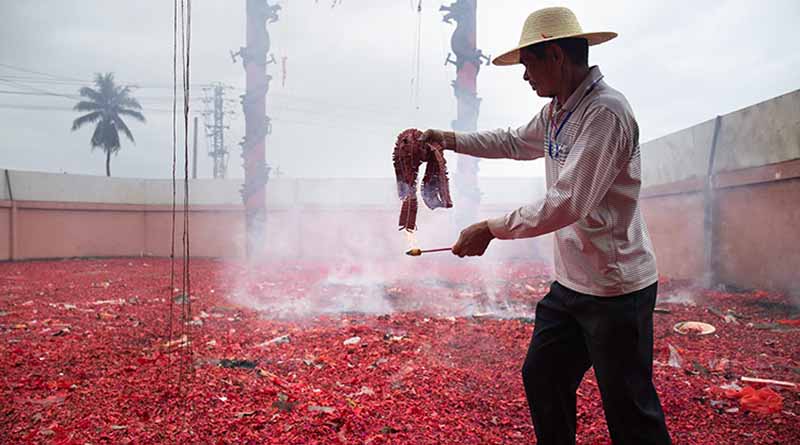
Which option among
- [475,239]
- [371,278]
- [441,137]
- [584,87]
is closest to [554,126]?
[584,87]

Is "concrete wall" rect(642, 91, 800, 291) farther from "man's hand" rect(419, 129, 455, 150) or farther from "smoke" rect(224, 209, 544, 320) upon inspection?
"man's hand" rect(419, 129, 455, 150)

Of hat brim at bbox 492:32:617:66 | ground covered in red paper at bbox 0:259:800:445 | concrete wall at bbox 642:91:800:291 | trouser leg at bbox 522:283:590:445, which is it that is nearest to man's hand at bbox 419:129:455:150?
hat brim at bbox 492:32:617:66

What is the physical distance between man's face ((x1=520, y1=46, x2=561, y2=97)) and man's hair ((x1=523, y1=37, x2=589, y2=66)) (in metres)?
0.02

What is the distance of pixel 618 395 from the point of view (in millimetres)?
2088

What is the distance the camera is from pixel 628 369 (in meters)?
2.08

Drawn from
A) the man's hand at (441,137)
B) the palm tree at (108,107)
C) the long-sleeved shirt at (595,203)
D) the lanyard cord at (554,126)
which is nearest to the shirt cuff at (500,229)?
the long-sleeved shirt at (595,203)

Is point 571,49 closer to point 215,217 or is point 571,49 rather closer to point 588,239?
point 588,239

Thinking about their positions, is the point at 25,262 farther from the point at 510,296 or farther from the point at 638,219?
the point at 638,219

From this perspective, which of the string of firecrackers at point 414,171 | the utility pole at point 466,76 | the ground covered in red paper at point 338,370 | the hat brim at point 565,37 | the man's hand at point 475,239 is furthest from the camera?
the utility pole at point 466,76

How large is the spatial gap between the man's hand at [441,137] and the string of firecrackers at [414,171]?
2 centimetres

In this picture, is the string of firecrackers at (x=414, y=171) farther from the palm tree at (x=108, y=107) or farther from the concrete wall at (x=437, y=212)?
the palm tree at (x=108, y=107)

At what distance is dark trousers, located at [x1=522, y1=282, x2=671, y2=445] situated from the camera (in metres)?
2.07

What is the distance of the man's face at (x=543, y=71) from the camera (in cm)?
222

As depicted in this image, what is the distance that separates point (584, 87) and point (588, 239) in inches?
26.0
